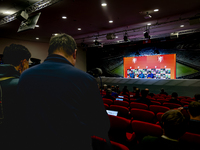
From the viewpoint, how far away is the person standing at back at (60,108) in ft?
2.30

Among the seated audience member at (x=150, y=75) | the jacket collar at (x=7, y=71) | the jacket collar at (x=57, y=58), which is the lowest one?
the seated audience member at (x=150, y=75)

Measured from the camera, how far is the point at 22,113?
2.71ft

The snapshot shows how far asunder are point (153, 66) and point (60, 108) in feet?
42.9

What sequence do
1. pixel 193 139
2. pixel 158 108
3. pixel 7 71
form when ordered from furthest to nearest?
pixel 158 108 < pixel 193 139 < pixel 7 71

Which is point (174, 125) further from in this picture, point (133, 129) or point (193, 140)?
point (133, 129)

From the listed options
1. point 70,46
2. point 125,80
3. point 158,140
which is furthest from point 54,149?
point 125,80

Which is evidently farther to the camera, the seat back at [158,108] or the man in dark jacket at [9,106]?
the seat back at [158,108]

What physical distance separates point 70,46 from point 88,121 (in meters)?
0.51

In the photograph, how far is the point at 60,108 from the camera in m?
0.71

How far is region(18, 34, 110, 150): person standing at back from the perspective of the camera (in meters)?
0.70

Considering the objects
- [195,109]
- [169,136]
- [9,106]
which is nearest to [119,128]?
[169,136]

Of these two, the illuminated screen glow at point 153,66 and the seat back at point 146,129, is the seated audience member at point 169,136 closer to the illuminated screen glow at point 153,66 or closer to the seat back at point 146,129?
the seat back at point 146,129

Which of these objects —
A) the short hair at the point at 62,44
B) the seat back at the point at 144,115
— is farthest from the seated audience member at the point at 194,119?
the short hair at the point at 62,44

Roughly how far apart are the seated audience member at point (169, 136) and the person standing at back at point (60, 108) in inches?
29.2
